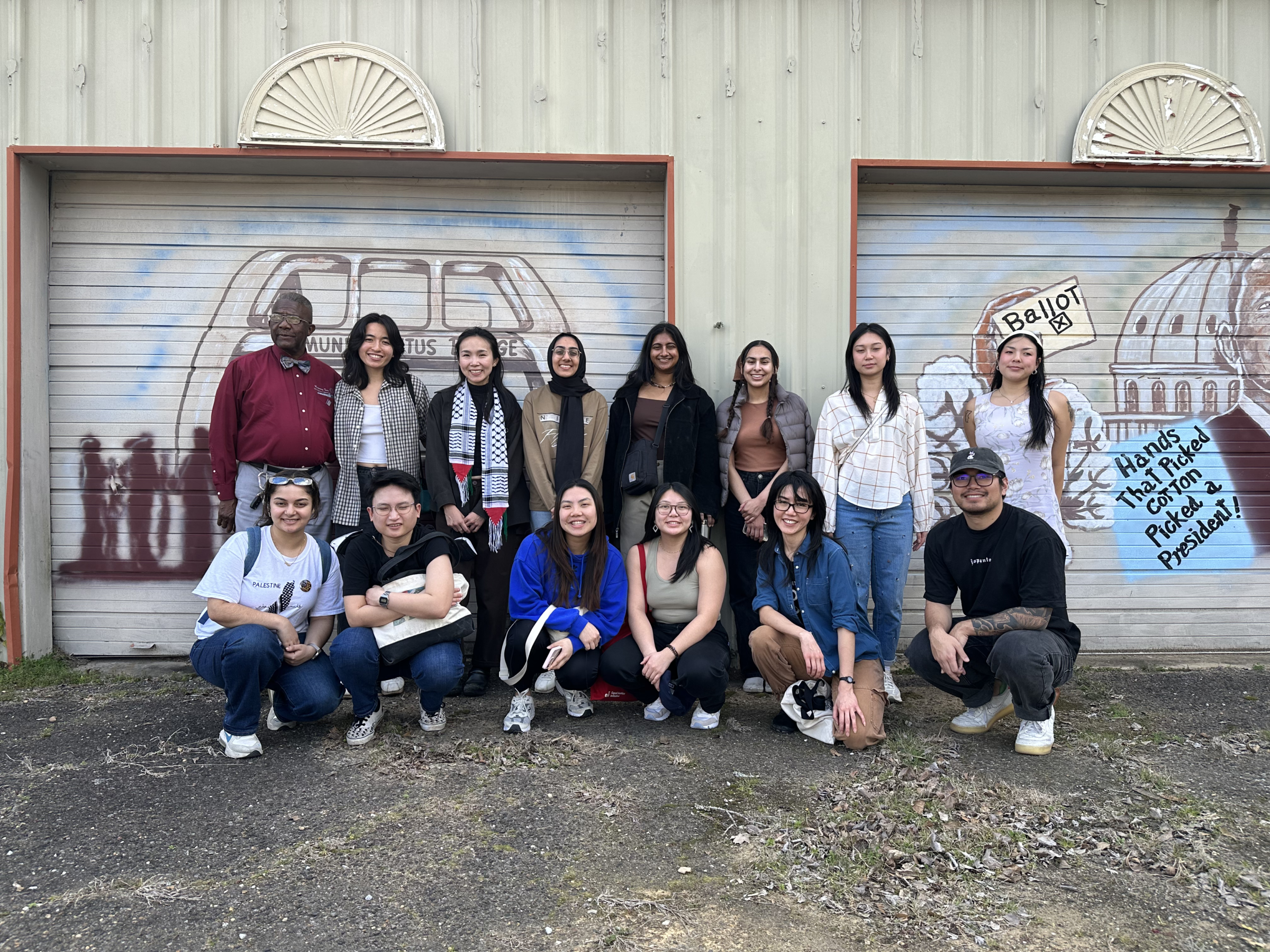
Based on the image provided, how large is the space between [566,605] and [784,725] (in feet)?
3.75

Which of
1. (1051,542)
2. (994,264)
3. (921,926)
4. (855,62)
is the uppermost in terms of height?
(855,62)

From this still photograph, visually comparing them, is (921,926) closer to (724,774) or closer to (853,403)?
(724,774)

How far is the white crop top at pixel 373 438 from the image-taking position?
14.7 feet

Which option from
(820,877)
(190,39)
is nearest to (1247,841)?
(820,877)

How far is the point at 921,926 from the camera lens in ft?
7.88

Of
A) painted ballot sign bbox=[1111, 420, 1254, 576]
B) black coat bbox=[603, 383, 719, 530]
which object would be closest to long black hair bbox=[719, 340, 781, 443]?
black coat bbox=[603, 383, 719, 530]

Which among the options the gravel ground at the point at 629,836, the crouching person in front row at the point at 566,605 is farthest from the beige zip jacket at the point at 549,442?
the gravel ground at the point at 629,836

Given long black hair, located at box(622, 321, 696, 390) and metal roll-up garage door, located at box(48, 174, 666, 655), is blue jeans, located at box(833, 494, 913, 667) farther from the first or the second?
metal roll-up garage door, located at box(48, 174, 666, 655)

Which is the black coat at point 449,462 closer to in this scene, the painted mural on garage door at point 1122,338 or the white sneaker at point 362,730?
the white sneaker at point 362,730

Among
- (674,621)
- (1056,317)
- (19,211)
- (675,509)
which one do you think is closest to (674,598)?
(674,621)

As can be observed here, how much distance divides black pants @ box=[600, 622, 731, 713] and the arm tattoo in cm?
111

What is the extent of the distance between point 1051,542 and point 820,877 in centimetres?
183

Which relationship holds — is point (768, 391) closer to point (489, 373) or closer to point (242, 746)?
point (489, 373)

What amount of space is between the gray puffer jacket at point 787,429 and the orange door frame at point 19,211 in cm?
127
